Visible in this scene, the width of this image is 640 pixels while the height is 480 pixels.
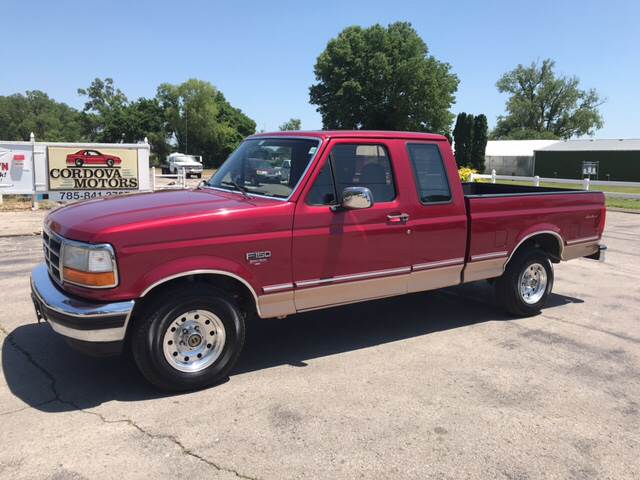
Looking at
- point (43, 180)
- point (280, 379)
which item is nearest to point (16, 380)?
point (280, 379)

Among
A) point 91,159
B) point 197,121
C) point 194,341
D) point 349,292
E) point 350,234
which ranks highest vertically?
point 197,121

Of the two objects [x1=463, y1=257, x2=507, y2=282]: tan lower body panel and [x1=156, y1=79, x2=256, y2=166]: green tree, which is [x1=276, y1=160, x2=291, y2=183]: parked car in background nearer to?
[x1=463, y1=257, x2=507, y2=282]: tan lower body panel

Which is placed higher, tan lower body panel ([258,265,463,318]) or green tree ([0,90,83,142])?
green tree ([0,90,83,142])

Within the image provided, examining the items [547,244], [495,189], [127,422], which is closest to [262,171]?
[127,422]

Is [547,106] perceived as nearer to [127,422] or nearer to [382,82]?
[382,82]

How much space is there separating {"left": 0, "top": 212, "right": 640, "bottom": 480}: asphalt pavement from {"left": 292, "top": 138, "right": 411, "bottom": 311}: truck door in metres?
0.69

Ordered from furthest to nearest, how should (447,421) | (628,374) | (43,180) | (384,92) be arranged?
1. (384,92)
2. (43,180)
3. (628,374)
4. (447,421)

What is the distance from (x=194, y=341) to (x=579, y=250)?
505cm

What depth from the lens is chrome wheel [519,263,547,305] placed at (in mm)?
6383

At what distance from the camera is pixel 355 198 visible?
454cm

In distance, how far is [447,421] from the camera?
3.86m

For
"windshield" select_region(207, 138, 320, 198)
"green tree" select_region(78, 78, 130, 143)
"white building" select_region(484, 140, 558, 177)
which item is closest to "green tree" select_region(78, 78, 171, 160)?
"green tree" select_region(78, 78, 130, 143)

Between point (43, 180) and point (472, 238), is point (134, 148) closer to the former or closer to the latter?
point (43, 180)

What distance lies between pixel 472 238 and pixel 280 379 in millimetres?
2563
